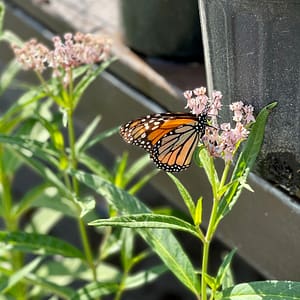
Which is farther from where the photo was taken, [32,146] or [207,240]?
[32,146]

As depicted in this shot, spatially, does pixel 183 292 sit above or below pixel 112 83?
below

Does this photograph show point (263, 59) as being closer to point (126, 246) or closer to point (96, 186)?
point (96, 186)

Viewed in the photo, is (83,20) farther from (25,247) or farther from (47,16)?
(25,247)

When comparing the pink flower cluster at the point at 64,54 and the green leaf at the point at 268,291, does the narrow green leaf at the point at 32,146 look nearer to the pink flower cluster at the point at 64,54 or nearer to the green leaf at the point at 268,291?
the pink flower cluster at the point at 64,54

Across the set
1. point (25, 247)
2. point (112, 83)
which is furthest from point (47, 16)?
point (25, 247)

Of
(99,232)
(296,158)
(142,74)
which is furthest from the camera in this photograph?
(99,232)

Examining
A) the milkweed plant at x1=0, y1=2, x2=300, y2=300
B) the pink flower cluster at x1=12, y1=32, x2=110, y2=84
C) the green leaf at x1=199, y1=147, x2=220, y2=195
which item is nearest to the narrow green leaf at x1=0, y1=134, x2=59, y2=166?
the milkweed plant at x1=0, y1=2, x2=300, y2=300

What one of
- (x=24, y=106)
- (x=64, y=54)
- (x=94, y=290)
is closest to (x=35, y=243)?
(x=94, y=290)

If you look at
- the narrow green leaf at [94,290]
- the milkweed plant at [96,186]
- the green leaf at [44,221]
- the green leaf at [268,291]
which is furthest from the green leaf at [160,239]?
the green leaf at [44,221]
